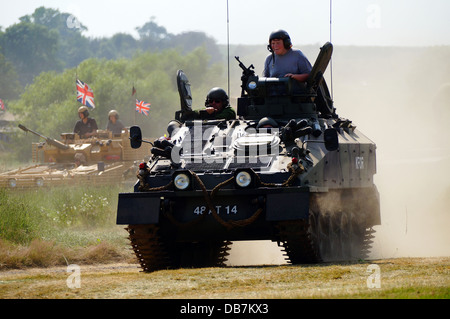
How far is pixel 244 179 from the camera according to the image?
42.9ft

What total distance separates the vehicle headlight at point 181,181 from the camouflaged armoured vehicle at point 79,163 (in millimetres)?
15310

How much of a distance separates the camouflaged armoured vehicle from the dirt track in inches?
636

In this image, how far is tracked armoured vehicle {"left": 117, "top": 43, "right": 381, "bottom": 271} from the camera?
13.1 m

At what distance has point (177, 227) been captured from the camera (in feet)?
45.1

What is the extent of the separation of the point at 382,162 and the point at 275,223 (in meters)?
24.0

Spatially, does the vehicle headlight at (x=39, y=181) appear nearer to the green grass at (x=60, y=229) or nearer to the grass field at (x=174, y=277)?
the green grass at (x=60, y=229)

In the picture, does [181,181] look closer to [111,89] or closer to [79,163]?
[79,163]

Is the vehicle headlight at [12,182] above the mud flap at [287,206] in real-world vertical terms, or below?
below

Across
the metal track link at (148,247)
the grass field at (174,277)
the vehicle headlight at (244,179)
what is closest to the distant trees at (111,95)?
the grass field at (174,277)

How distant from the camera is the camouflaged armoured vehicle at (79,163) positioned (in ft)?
94.8

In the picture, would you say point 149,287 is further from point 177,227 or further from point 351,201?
point 351,201
